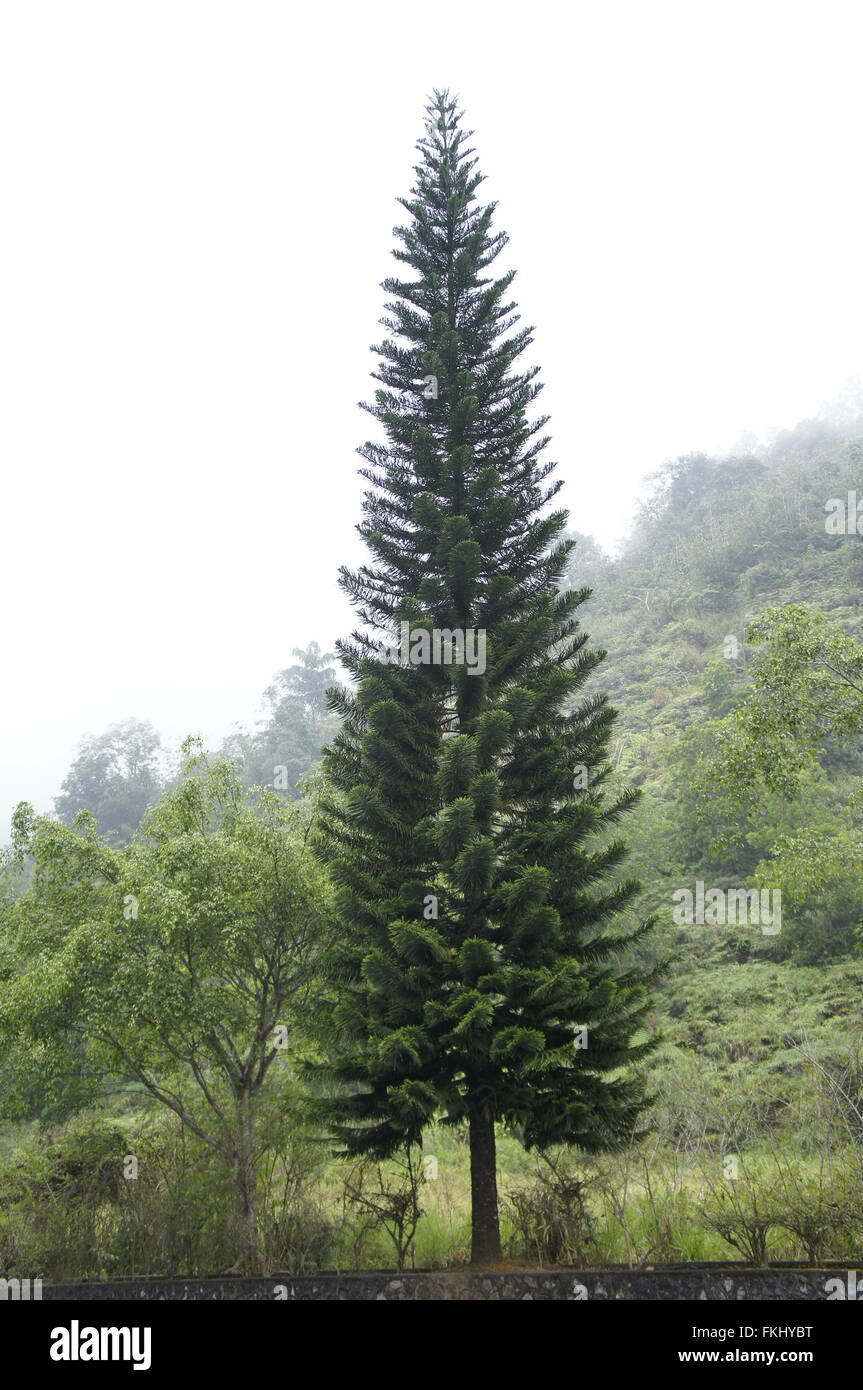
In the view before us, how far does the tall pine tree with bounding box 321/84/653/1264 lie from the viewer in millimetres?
6633

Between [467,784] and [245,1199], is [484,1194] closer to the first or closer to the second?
[245,1199]

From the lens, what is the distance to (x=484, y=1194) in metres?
6.87

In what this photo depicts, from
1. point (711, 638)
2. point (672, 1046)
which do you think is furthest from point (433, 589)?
point (711, 638)

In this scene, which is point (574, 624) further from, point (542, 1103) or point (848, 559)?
point (848, 559)

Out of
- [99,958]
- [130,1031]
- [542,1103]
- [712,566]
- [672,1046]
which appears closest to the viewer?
[542,1103]

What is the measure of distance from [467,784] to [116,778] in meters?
40.6

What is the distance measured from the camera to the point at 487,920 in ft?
24.1

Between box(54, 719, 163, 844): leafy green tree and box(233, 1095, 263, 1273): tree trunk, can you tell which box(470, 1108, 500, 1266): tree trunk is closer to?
box(233, 1095, 263, 1273): tree trunk

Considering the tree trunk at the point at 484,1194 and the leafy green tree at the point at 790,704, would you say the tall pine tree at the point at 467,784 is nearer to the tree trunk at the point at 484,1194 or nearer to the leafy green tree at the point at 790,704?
the tree trunk at the point at 484,1194

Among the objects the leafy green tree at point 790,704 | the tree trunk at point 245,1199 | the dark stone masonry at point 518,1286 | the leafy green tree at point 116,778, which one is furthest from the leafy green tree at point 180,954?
the leafy green tree at point 116,778

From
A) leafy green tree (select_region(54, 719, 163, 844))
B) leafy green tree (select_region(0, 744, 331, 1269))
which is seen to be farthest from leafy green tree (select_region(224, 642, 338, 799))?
leafy green tree (select_region(0, 744, 331, 1269))

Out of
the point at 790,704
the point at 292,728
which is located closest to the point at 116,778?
the point at 292,728
